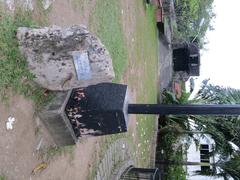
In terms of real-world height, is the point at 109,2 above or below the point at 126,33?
above

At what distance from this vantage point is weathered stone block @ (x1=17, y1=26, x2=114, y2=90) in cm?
340

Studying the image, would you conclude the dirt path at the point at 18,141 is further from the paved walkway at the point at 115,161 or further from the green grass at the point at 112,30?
the green grass at the point at 112,30

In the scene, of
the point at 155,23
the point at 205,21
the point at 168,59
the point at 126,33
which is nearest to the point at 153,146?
the point at 126,33

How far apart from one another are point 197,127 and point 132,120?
3.03 metres

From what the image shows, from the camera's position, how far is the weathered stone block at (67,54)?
3396 millimetres

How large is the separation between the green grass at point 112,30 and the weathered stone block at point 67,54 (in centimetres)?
249

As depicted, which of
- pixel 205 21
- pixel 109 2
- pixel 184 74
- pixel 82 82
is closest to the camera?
pixel 82 82

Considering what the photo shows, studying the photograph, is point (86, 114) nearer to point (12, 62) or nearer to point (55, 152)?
point (55, 152)

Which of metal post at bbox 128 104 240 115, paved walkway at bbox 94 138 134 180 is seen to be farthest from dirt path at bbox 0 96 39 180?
paved walkway at bbox 94 138 134 180

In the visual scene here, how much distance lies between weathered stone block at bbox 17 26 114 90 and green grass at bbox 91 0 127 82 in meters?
2.49

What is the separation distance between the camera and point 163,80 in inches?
531

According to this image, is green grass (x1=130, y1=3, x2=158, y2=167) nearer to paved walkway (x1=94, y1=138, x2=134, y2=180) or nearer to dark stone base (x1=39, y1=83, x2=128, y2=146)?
paved walkway (x1=94, y1=138, x2=134, y2=180)

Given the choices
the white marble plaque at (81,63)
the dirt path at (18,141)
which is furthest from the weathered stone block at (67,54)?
the dirt path at (18,141)

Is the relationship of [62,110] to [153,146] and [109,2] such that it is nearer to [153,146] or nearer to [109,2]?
[109,2]
